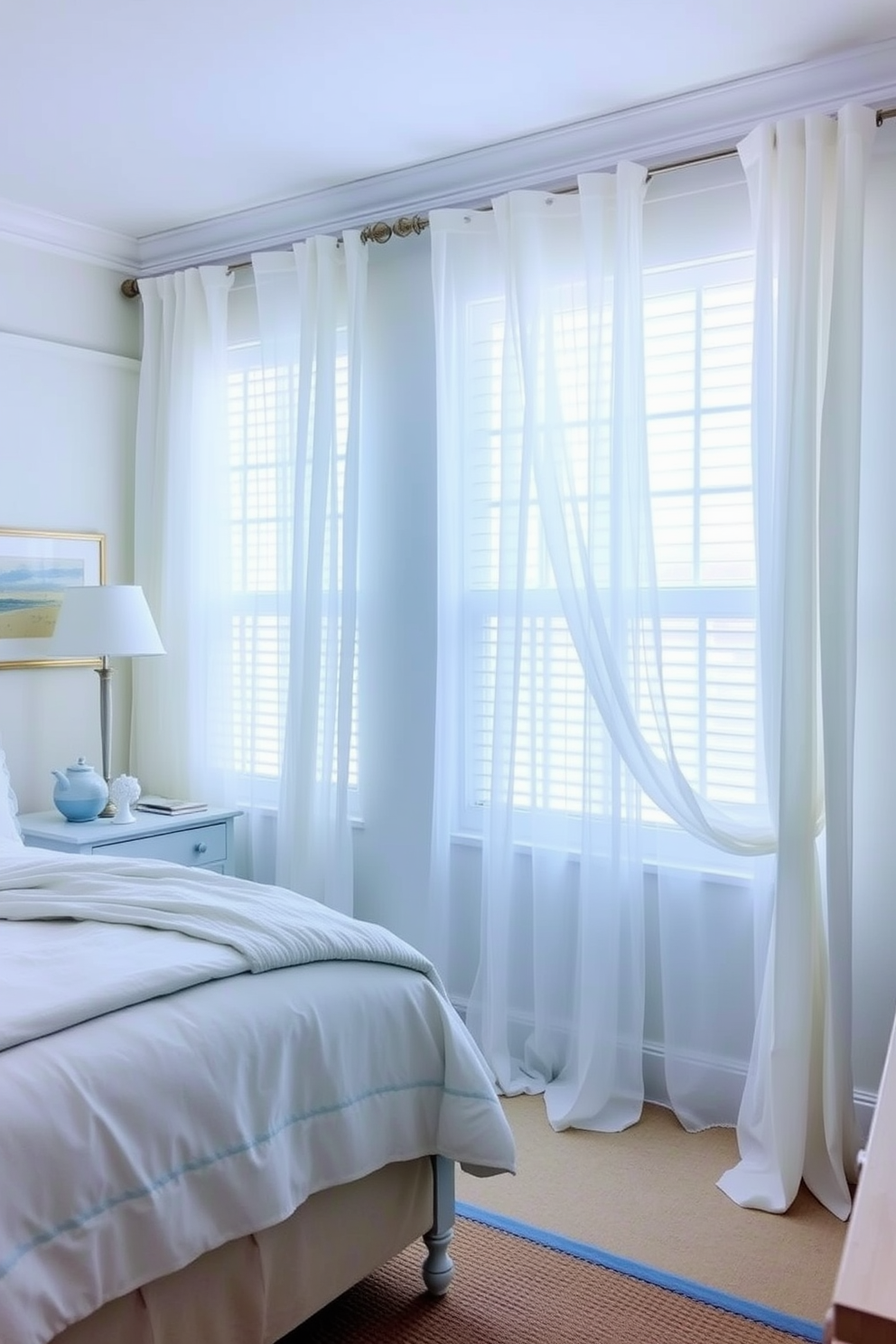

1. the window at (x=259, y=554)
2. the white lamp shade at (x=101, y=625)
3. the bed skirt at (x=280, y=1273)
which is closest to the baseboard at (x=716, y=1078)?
the window at (x=259, y=554)

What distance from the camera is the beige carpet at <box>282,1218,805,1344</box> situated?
84.0 inches

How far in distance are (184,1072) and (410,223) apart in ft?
8.76

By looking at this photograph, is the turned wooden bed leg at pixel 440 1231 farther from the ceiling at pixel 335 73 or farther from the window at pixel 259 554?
the ceiling at pixel 335 73

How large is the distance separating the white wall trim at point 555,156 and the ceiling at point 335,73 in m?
0.03

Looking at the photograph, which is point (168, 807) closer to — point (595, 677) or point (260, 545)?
point (260, 545)

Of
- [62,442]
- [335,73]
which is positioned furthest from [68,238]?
[335,73]

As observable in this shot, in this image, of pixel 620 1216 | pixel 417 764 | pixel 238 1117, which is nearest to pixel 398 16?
pixel 417 764

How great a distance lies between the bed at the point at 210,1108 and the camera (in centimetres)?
155

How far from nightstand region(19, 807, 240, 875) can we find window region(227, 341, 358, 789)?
263 mm

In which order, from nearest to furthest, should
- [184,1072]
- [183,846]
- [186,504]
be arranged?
[184,1072] → [183,846] → [186,504]

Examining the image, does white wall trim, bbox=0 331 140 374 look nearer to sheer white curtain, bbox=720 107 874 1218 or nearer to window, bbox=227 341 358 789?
window, bbox=227 341 358 789

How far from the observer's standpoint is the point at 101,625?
12.1 feet

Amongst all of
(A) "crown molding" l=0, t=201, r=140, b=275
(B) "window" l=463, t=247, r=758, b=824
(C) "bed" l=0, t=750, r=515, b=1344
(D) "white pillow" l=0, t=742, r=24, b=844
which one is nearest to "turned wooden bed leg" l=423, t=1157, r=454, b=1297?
(C) "bed" l=0, t=750, r=515, b=1344

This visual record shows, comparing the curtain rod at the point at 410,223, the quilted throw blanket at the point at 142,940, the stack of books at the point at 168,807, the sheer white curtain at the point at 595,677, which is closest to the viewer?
the quilted throw blanket at the point at 142,940
